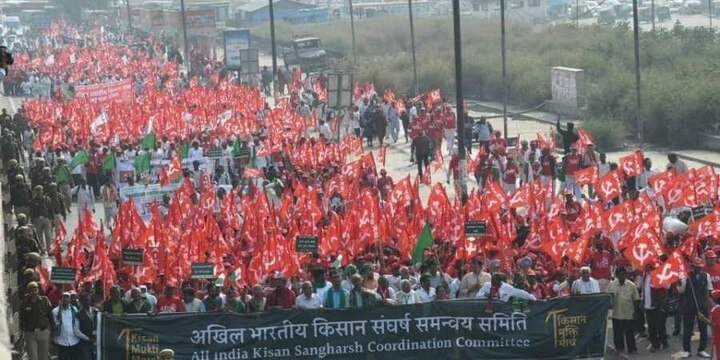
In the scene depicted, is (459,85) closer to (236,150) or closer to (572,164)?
(572,164)

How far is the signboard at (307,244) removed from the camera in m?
18.6

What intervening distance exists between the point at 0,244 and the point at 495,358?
6.84 meters

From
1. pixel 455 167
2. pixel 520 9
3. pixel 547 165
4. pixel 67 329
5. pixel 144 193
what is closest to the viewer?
pixel 67 329

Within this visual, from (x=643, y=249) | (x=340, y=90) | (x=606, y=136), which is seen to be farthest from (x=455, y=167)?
(x=643, y=249)

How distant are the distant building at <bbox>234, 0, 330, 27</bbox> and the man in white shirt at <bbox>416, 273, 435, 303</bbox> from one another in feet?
279

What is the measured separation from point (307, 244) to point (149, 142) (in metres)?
15.4

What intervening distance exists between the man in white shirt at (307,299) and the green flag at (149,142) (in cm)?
1706

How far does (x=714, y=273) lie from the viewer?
55.6ft

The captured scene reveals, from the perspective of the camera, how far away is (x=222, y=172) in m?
30.3

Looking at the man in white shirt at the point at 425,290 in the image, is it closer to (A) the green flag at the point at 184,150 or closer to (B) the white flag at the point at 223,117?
(A) the green flag at the point at 184,150

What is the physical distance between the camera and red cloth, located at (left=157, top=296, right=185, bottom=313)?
16672mm

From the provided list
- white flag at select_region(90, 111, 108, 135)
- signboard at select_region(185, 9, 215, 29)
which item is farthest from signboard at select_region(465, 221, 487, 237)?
signboard at select_region(185, 9, 215, 29)

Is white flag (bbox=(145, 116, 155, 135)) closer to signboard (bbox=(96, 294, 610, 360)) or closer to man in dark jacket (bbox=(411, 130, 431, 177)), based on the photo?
man in dark jacket (bbox=(411, 130, 431, 177))

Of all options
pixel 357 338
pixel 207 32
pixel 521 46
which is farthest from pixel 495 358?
pixel 207 32
